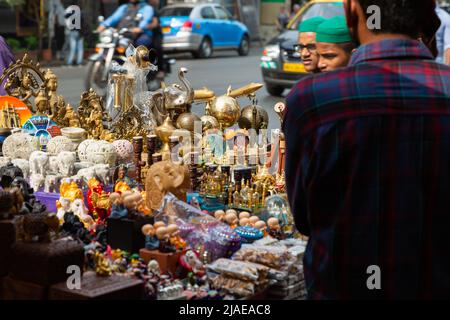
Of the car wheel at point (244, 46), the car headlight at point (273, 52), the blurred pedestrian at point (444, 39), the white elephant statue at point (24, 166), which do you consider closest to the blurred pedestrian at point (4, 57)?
the white elephant statue at point (24, 166)

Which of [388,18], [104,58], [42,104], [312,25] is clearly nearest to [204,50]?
[104,58]

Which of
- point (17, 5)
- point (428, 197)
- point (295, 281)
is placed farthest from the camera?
point (17, 5)

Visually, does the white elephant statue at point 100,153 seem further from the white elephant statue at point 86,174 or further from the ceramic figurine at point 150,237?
the ceramic figurine at point 150,237

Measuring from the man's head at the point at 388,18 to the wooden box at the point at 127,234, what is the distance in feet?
3.58

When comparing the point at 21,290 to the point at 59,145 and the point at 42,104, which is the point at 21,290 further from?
the point at 42,104

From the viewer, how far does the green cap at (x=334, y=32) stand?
367 centimetres

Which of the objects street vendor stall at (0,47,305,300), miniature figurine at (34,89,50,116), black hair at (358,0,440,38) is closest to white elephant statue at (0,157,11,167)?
street vendor stall at (0,47,305,300)

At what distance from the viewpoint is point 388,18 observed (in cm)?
188

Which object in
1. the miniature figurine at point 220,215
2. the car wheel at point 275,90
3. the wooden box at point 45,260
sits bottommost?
the car wheel at point 275,90

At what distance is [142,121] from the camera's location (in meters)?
4.41

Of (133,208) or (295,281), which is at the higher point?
(133,208)
